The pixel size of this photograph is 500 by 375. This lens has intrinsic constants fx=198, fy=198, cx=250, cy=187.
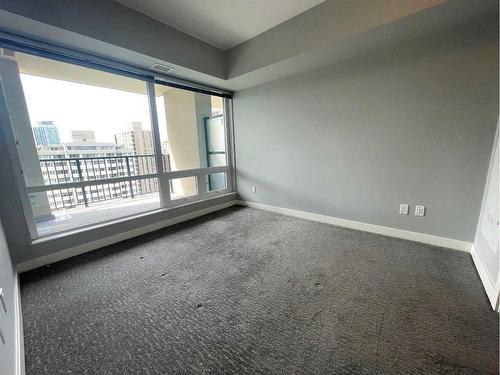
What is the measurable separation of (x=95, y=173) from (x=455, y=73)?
15.2 feet

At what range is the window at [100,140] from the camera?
2.21 metres

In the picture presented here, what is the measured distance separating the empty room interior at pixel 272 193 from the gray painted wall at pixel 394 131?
0.05 ft

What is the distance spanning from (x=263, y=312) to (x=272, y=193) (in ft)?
7.67

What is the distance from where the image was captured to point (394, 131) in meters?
2.32

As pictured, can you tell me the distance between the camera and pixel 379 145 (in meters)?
2.44

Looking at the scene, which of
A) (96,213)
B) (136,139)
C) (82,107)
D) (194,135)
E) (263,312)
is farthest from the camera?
(194,135)

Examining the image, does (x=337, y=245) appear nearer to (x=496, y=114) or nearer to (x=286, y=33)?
(x=496, y=114)

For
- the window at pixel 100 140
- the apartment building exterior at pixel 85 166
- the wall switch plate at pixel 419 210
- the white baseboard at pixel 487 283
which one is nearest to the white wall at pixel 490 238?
the white baseboard at pixel 487 283

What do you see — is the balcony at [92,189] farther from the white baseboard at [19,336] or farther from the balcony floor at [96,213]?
the white baseboard at [19,336]

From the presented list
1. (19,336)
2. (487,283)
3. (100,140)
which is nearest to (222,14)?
(100,140)

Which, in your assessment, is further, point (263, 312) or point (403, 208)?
point (403, 208)

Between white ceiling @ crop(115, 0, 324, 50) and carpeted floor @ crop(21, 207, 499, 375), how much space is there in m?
2.64

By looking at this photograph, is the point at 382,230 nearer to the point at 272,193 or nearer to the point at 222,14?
the point at 272,193

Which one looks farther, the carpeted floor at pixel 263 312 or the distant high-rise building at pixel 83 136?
the distant high-rise building at pixel 83 136
